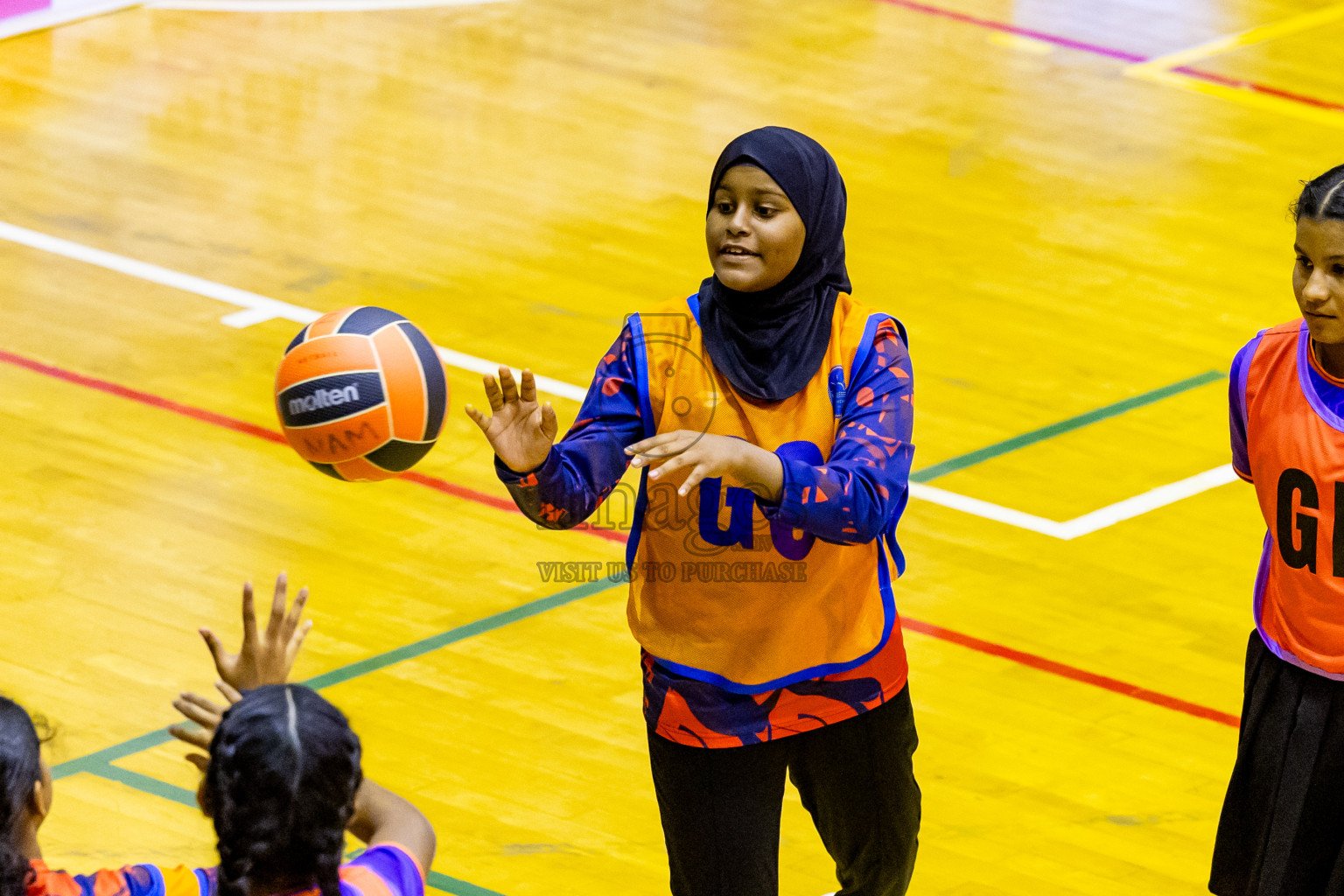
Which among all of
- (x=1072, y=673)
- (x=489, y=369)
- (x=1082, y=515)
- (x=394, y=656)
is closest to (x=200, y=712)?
(x=394, y=656)

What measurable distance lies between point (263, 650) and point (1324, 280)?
6.47 feet

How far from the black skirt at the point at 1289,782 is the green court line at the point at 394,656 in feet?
9.58

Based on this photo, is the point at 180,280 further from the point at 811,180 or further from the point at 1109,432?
the point at 811,180

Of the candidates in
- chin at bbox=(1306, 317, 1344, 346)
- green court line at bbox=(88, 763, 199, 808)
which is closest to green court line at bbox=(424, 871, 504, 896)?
green court line at bbox=(88, 763, 199, 808)

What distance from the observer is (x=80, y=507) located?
7488 millimetres

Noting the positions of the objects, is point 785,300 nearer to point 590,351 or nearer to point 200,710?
point 200,710

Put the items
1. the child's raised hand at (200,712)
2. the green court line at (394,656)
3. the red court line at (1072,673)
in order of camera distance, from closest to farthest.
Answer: the child's raised hand at (200,712)
the green court line at (394,656)
the red court line at (1072,673)

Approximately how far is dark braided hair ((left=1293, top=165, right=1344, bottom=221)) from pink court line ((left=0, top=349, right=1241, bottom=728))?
2.60 meters

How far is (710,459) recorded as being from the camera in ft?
12.8

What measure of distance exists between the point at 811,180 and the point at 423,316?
501 centimetres

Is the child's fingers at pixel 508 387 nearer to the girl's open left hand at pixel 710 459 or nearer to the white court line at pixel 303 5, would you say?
the girl's open left hand at pixel 710 459

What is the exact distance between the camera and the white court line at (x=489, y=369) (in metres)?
7.67

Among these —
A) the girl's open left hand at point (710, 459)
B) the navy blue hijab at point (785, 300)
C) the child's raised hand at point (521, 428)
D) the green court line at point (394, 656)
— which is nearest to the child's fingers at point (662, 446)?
the girl's open left hand at point (710, 459)

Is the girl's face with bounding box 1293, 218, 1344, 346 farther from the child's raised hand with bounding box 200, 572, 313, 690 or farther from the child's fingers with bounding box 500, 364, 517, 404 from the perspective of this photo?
the child's raised hand with bounding box 200, 572, 313, 690
